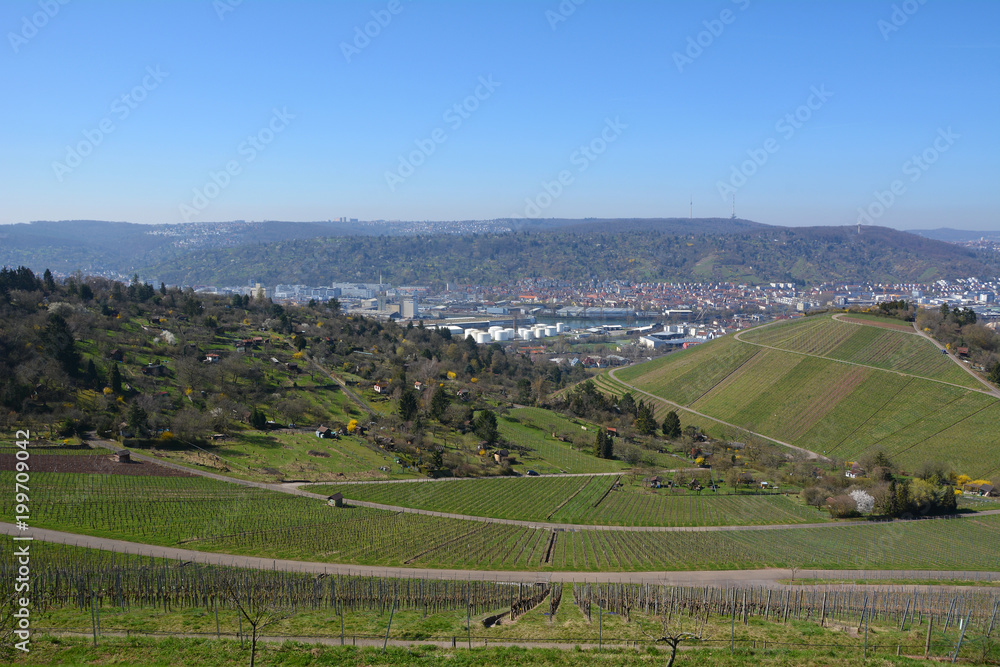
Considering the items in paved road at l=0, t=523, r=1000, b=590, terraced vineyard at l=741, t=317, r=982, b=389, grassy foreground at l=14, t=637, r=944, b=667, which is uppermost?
terraced vineyard at l=741, t=317, r=982, b=389

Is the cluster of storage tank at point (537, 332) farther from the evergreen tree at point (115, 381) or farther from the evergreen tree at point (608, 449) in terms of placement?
the evergreen tree at point (115, 381)

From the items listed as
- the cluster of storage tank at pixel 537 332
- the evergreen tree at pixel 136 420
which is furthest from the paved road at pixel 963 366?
the cluster of storage tank at pixel 537 332

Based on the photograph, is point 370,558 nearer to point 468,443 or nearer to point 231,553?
point 231,553

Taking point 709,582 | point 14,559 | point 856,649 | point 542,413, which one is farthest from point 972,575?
point 542,413

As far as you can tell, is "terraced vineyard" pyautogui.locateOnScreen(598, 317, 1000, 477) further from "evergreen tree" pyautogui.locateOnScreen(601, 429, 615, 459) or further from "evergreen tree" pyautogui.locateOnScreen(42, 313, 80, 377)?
"evergreen tree" pyautogui.locateOnScreen(42, 313, 80, 377)

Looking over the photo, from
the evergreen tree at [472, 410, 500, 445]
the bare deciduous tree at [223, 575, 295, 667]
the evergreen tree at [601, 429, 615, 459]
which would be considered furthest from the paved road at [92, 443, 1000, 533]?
the evergreen tree at [601, 429, 615, 459]

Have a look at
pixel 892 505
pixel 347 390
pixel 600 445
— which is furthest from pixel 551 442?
pixel 892 505
